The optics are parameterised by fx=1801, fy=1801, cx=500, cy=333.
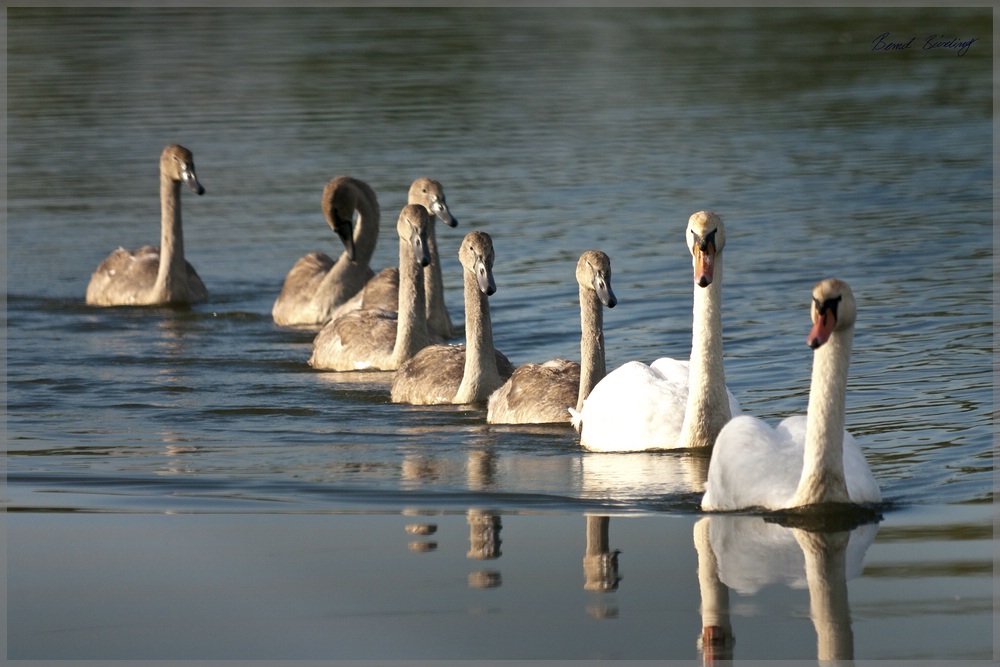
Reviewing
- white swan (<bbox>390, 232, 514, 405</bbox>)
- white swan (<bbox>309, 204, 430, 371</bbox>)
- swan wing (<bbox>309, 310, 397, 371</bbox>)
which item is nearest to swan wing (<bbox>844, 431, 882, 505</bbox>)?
white swan (<bbox>390, 232, 514, 405</bbox>)

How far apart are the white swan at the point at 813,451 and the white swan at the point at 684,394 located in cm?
120

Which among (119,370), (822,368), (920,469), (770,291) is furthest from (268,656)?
(770,291)

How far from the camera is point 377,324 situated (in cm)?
1617

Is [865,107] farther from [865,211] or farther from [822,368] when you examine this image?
[822,368]

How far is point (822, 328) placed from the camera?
925 centimetres

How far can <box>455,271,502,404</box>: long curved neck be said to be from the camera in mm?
13805

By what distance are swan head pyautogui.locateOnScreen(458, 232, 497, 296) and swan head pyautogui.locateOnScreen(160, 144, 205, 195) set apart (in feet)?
19.7

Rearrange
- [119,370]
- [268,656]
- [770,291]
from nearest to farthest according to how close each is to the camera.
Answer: [268,656] < [119,370] < [770,291]

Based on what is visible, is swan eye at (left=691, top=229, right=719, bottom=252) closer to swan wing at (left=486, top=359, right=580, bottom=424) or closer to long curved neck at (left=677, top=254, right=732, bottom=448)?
long curved neck at (left=677, top=254, right=732, bottom=448)

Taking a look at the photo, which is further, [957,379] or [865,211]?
[865,211]

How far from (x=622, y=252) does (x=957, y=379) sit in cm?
671

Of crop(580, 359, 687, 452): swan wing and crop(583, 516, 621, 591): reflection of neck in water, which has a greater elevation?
crop(580, 359, 687, 452): swan wing

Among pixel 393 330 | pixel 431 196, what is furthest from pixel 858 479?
pixel 431 196
